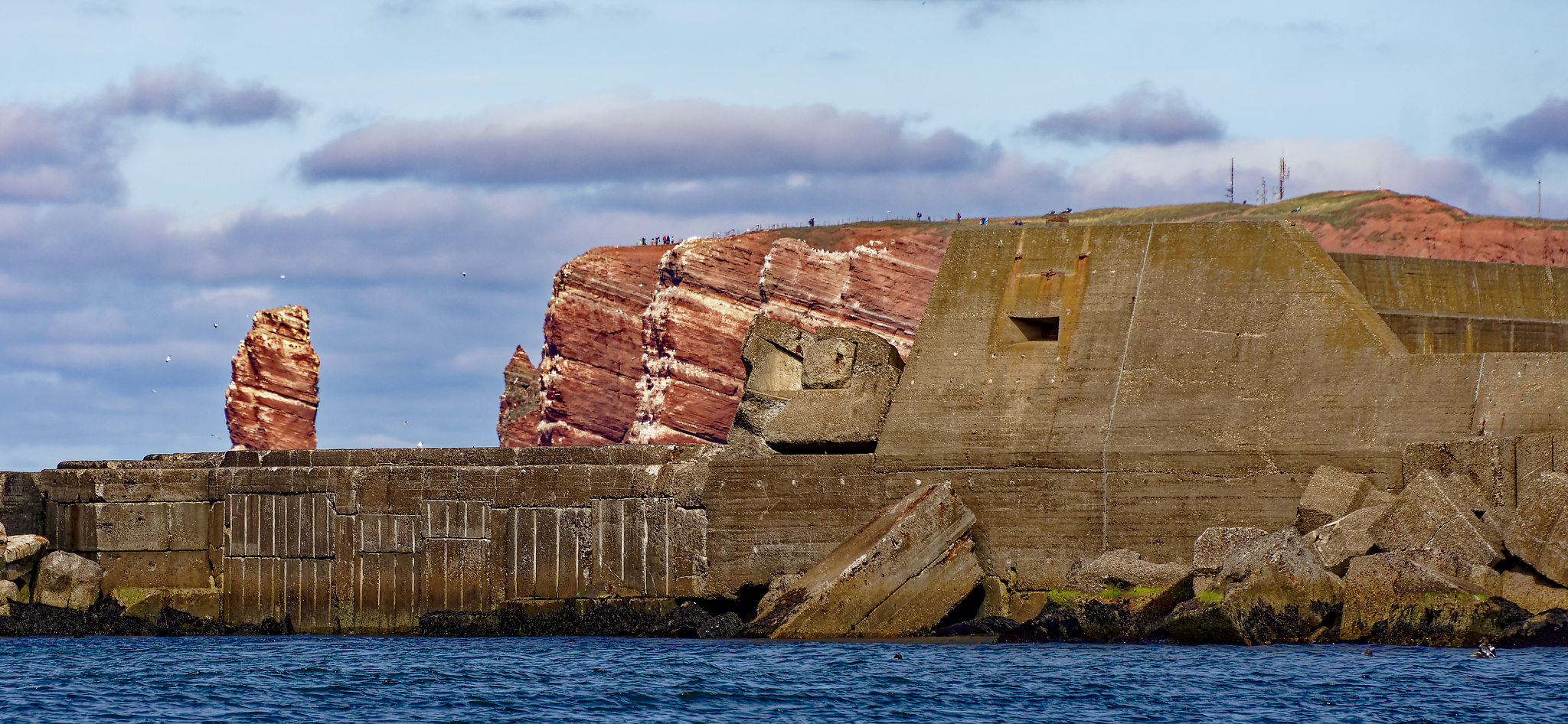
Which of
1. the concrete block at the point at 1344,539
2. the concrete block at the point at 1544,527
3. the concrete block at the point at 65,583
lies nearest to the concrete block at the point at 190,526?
the concrete block at the point at 65,583

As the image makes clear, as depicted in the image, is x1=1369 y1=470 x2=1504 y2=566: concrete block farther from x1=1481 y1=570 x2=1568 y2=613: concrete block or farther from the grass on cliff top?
the grass on cliff top

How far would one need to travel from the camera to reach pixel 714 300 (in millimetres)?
64125

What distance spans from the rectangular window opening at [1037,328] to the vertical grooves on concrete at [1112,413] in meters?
0.61

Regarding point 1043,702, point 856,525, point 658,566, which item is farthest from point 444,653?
point 1043,702

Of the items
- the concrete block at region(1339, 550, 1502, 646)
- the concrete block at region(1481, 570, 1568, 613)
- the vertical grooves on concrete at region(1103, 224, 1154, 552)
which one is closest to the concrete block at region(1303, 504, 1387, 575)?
the concrete block at region(1339, 550, 1502, 646)

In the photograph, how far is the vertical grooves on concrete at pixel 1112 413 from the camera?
18.4 m

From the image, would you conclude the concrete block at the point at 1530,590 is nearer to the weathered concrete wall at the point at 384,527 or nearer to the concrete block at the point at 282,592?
the weathered concrete wall at the point at 384,527

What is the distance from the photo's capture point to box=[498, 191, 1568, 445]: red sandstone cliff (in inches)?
2494

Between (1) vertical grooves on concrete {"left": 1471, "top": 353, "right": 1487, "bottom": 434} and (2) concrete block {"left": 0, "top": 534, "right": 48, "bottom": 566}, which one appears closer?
(1) vertical grooves on concrete {"left": 1471, "top": 353, "right": 1487, "bottom": 434}

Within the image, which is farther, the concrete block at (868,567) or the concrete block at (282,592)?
the concrete block at (282,592)

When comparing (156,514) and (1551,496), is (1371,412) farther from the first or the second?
(156,514)

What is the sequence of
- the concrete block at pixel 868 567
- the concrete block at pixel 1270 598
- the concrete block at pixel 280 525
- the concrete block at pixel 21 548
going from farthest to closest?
the concrete block at pixel 21 548
the concrete block at pixel 280 525
the concrete block at pixel 868 567
the concrete block at pixel 1270 598

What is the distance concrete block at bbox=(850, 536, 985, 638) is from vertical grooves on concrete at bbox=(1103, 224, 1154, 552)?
135 cm

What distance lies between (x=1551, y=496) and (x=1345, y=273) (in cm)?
538
